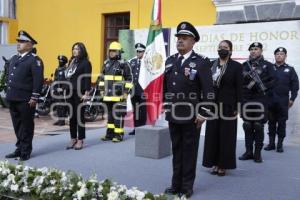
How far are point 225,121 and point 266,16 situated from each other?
525 cm

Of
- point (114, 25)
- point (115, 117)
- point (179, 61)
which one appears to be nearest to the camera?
point (179, 61)

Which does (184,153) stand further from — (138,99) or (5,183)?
(138,99)

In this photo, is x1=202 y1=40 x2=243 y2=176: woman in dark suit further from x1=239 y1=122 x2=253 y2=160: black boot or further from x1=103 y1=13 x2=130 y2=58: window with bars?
x1=103 y1=13 x2=130 y2=58: window with bars

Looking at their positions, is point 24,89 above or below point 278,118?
above

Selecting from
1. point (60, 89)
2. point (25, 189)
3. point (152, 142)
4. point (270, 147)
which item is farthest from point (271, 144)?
point (60, 89)

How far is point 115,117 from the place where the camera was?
8148 mm

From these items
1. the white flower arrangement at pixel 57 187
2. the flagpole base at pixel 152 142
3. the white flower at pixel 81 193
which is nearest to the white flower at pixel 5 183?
the white flower arrangement at pixel 57 187

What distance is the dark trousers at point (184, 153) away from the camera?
4.73 m

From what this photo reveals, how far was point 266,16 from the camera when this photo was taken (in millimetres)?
10141

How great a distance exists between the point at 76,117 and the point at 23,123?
3.31ft

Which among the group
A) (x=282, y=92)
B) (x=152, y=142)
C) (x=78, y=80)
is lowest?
(x=152, y=142)

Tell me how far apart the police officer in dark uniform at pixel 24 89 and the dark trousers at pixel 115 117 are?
191cm

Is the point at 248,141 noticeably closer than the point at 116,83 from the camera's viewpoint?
Yes

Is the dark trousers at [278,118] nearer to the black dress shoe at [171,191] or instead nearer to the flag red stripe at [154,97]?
the flag red stripe at [154,97]
